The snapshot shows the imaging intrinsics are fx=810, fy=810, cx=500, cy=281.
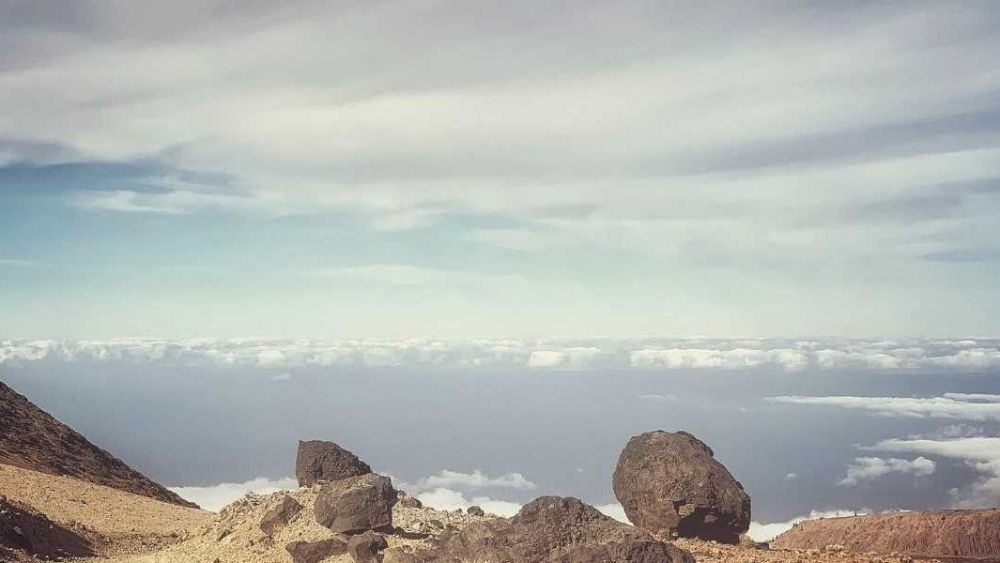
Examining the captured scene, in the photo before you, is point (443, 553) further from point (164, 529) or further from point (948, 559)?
point (164, 529)

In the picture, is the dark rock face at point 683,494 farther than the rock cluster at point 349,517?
Yes

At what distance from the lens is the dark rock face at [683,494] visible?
97.1 ft

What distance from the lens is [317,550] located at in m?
27.7

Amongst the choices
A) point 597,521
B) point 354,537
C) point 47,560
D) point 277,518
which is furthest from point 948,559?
point 47,560

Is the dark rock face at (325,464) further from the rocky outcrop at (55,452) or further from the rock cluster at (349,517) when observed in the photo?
the rocky outcrop at (55,452)

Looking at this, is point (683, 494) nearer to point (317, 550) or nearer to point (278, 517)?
point (317, 550)

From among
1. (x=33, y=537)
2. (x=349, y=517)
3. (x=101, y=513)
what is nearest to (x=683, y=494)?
(x=349, y=517)

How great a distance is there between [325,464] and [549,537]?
15474 millimetres

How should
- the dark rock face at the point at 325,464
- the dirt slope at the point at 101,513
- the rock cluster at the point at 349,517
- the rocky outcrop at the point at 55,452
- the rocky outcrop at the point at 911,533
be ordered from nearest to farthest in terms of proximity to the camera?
1. the rock cluster at the point at 349,517
2. the dark rock face at the point at 325,464
3. the dirt slope at the point at 101,513
4. the rocky outcrop at the point at 911,533
5. the rocky outcrop at the point at 55,452

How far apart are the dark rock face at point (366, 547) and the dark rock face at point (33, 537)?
13.1m

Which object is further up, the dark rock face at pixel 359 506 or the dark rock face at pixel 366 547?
the dark rock face at pixel 359 506

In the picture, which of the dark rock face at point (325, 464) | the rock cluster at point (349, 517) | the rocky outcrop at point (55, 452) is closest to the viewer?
the rock cluster at point (349, 517)

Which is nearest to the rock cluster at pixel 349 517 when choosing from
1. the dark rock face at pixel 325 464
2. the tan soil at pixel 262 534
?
the tan soil at pixel 262 534

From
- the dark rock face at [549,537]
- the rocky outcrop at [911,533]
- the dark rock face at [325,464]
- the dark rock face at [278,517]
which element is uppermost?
the dark rock face at [325,464]
